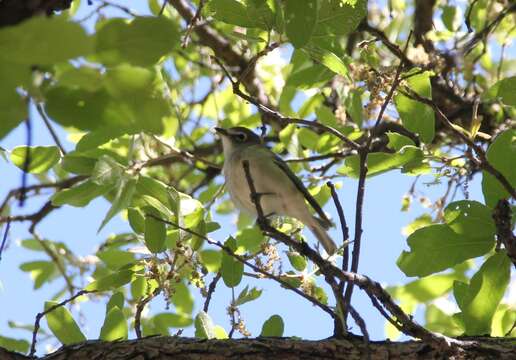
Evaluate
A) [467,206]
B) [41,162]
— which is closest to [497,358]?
[467,206]

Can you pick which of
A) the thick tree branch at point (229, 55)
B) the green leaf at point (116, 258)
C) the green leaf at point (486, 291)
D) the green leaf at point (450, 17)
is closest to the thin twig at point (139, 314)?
the green leaf at point (116, 258)

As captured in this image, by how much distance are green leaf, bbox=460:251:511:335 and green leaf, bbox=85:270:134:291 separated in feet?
4.82

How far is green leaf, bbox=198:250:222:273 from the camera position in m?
3.94

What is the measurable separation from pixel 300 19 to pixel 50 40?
1.22 m

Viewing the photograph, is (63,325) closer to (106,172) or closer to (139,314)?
(139,314)

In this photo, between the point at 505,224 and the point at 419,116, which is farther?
the point at 419,116

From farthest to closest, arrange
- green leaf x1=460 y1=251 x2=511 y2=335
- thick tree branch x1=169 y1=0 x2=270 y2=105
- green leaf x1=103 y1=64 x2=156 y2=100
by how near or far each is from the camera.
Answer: thick tree branch x1=169 y1=0 x2=270 y2=105
green leaf x1=460 y1=251 x2=511 y2=335
green leaf x1=103 y1=64 x2=156 y2=100

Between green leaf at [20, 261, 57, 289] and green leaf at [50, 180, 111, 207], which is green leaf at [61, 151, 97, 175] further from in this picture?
green leaf at [20, 261, 57, 289]

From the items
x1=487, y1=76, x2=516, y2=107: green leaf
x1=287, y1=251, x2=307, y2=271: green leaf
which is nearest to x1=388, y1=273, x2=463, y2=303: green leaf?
x1=287, y1=251, x2=307, y2=271: green leaf

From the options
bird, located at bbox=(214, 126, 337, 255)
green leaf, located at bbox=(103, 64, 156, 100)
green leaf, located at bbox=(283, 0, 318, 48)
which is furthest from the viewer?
bird, located at bbox=(214, 126, 337, 255)

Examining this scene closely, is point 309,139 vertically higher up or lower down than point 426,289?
higher up

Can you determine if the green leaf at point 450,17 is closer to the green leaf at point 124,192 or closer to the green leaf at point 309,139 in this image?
the green leaf at point 309,139

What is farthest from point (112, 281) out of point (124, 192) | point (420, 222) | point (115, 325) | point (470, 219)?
point (420, 222)

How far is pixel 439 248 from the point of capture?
2828 millimetres
